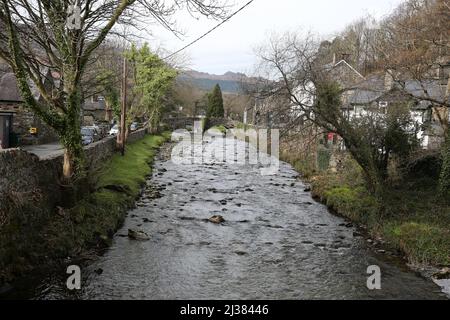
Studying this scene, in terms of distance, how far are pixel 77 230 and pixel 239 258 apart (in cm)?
480

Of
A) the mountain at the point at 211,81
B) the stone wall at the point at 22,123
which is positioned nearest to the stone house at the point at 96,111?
the mountain at the point at 211,81

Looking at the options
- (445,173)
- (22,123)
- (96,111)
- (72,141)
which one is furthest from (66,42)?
(96,111)

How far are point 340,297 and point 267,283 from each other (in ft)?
5.72

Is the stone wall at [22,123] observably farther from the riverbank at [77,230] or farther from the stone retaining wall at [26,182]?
the stone retaining wall at [26,182]

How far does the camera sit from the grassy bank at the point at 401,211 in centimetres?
1279

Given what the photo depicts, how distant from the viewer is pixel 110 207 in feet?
49.9

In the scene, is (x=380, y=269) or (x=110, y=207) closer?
(x=380, y=269)

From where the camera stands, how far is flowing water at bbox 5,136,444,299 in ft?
32.3

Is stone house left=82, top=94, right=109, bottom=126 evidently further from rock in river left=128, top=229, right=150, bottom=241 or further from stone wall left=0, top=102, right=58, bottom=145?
rock in river left=128, top=229, right=150, bottom=241

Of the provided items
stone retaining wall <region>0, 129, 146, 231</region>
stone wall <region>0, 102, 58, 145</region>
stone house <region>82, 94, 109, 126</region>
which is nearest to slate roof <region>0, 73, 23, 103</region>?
stone wall <region>0, 102, 58, 145</region>

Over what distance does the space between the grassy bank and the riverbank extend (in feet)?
29.6

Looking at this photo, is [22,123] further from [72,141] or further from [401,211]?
[401,211]
